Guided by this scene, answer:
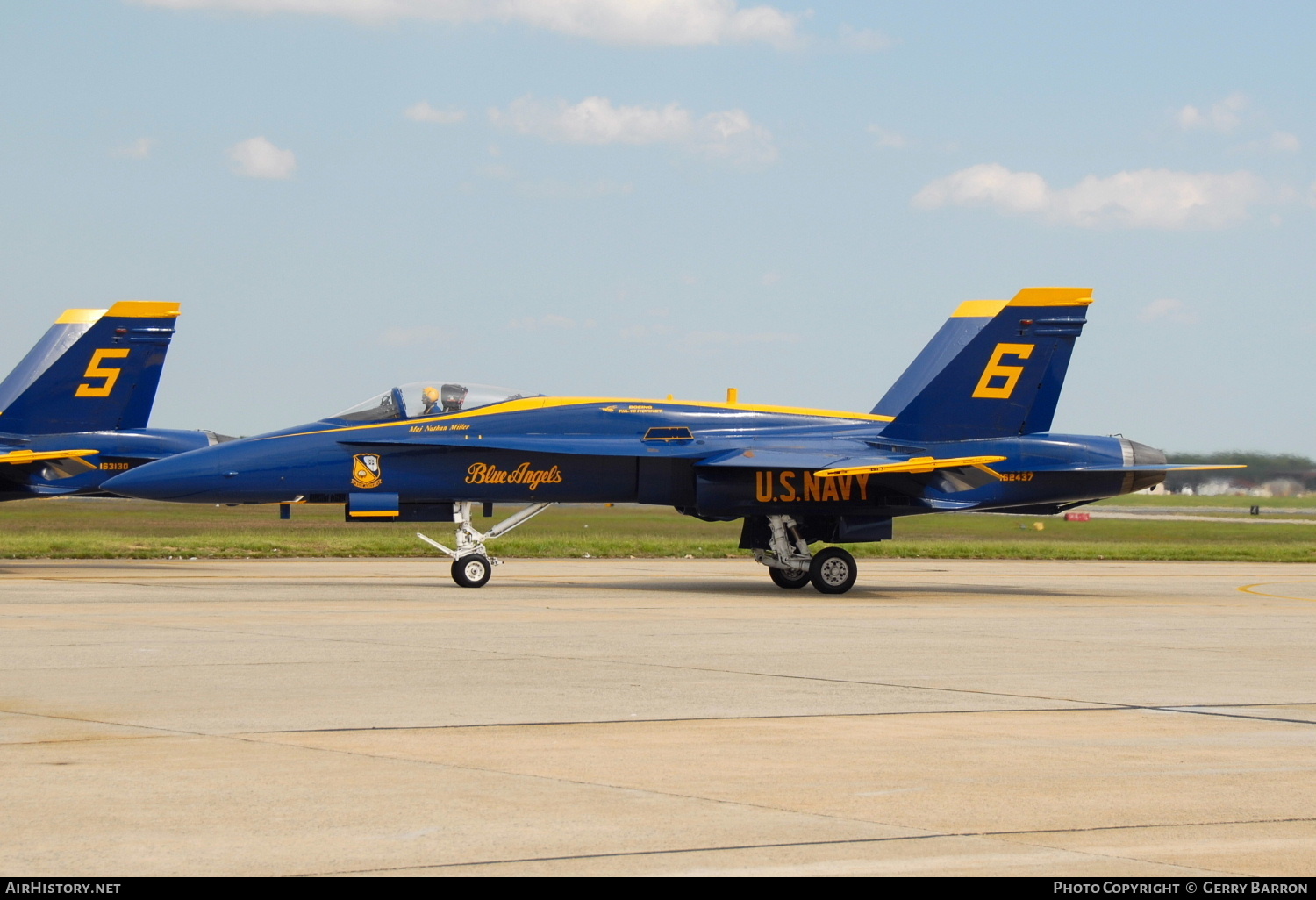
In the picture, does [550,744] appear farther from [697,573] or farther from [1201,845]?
[697,573]

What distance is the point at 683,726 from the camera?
845cm

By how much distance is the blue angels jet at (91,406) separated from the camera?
24250 mm

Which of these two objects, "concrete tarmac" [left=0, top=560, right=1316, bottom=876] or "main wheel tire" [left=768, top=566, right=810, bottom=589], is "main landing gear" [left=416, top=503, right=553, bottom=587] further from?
"main wheel tire" [left=768, top=566, right=810, bottom=589]

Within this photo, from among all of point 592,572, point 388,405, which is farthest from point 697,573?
point 388,405

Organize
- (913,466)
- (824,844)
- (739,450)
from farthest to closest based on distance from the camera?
(739,450) → (913,466) → (824,844)

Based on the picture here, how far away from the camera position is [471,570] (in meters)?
19.8

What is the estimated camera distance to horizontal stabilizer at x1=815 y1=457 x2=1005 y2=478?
19.1 meters

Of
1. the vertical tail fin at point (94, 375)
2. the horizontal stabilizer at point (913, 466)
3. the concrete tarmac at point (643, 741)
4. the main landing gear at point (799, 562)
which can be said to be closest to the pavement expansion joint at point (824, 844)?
the concrete tarmac at point (643, 741)

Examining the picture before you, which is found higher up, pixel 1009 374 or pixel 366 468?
pixel 1009 374

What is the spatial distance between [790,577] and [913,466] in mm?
2885

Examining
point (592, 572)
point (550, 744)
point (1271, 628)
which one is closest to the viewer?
point (550, 744)

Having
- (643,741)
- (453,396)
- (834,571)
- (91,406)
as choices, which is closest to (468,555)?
(453,396)

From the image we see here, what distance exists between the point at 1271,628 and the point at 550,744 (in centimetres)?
1068

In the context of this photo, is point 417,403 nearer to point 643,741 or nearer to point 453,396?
point 453,396
